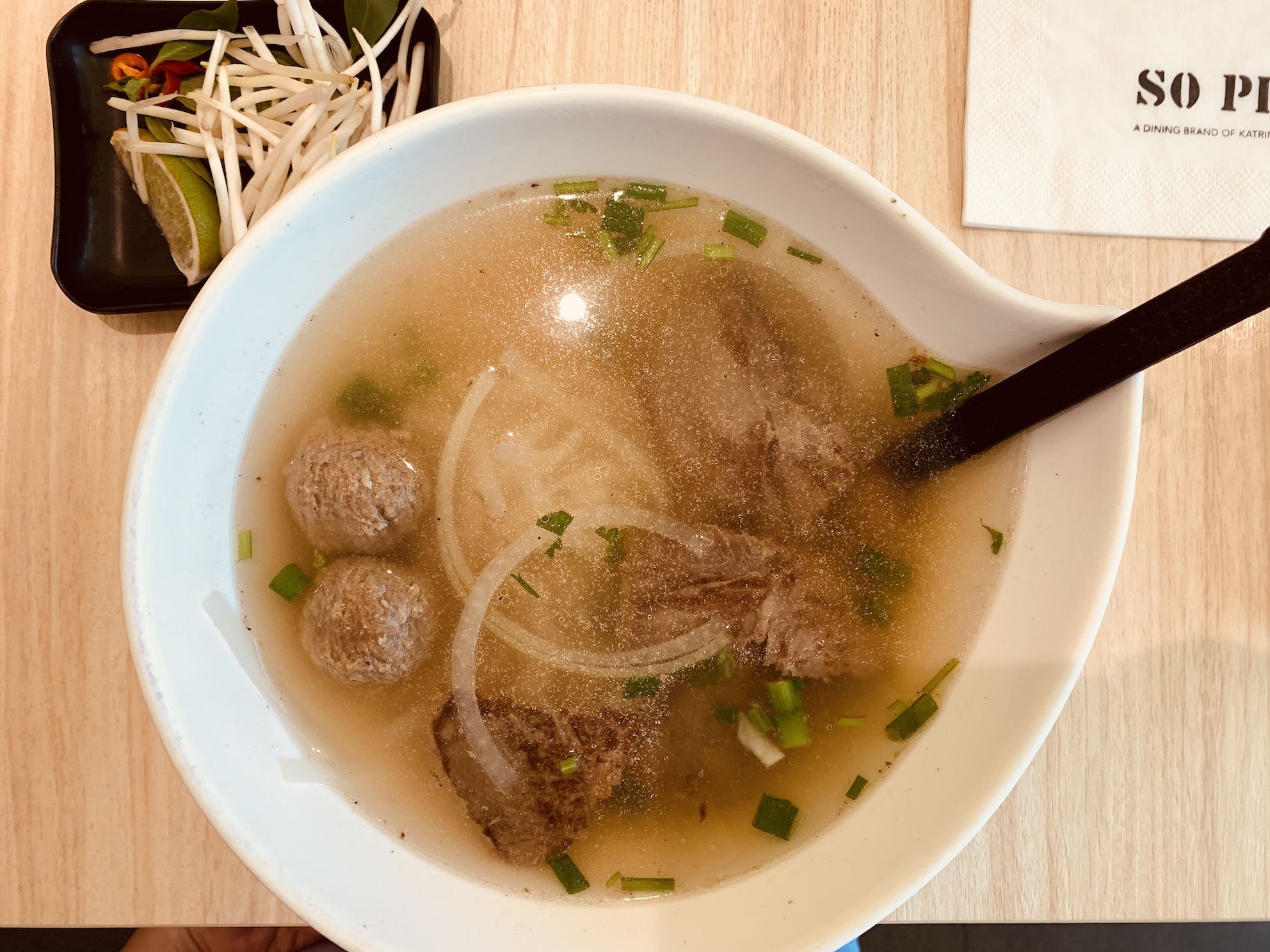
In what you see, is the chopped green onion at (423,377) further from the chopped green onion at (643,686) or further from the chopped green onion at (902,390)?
the chopped green onion at (902,390)

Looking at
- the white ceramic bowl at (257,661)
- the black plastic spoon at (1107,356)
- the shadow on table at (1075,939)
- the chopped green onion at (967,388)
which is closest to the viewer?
the black plastic spoon at (1107,356)

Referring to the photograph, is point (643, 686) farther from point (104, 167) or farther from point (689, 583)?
point (104, 167)

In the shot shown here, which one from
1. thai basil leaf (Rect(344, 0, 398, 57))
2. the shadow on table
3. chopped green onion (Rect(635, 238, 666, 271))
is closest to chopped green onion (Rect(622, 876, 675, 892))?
chopped green onion (Rect(635, 238, 666, 271))

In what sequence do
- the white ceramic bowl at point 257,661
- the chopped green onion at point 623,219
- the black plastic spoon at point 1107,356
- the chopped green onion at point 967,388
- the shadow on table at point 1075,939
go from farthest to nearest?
the shadow on table at point 1075,939, the chopped green onion at point 623,219, the chopped green onion at point 967,388, the white ceramic bowl at point 257,661, the black plastic spoon at point 1107,356

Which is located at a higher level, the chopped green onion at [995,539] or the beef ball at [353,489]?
the beef ball at [353,489]

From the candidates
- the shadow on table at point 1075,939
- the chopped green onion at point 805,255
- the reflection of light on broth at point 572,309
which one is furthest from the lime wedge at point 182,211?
the shadow on table at point 1075,939

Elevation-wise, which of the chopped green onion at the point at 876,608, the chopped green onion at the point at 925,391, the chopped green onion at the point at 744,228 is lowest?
the chopped green onion at the point at 876,608

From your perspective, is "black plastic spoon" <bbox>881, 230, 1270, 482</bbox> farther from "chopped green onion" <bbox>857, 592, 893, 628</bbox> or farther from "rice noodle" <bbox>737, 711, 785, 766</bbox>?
"rice noodle" <bbox>737, 711, 785, 766</bbox>

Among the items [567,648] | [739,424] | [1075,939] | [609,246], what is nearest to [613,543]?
[567,648]
